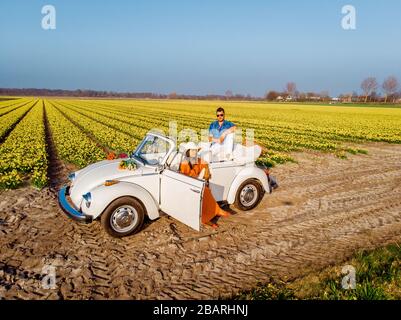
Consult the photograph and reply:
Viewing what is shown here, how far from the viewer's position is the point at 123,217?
589 centimetres

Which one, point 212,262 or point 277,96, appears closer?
point 212,262

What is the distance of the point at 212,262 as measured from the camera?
17.1 feet

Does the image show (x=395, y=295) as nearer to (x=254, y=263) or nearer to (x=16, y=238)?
(x=254, y=263)

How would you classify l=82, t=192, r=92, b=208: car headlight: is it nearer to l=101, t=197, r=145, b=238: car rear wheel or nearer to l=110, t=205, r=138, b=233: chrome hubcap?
l=101, t=197, r=145, b=238: car rear wheel

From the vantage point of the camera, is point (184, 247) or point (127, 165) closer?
point (184, 247)

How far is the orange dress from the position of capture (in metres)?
5.88

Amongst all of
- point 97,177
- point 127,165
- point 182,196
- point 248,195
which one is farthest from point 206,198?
point 97,177

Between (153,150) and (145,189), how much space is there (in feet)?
3.38

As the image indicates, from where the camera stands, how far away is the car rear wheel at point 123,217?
5.71 m

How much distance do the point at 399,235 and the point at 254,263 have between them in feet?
10.5

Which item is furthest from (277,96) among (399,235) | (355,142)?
(399,235)

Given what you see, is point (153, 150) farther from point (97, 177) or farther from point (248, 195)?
point (248, 195)

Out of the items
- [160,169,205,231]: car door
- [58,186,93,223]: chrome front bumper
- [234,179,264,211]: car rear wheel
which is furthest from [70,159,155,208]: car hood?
[234,179,264,211]: car rear wheel
